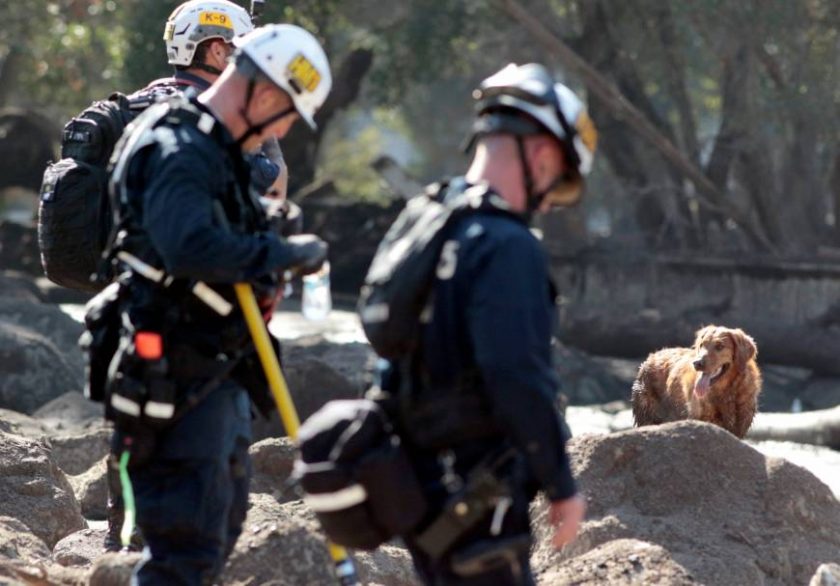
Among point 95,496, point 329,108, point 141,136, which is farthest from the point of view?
point 329,108

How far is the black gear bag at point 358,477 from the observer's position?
4270 millimetres

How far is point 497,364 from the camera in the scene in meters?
4.10

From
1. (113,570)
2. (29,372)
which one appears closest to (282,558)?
(113,570)

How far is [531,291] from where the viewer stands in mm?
4164

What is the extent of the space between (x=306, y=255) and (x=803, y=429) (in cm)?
1078

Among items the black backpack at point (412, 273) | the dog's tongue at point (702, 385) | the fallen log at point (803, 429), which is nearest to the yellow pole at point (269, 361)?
the black backpack at point (412, 273)

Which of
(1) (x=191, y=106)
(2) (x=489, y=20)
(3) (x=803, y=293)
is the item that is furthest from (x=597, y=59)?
(1) (x=191, y=106)

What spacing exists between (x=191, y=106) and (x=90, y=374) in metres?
0.90

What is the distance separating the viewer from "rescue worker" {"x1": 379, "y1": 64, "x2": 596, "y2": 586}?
4133mm

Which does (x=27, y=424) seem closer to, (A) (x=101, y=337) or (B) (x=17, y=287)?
(A) (x=101, y=337)

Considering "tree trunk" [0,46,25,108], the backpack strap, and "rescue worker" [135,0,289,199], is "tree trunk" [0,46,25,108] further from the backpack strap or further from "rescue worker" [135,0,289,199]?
the backpack strap

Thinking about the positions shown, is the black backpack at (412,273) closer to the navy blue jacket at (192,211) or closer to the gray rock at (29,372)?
the navy blue jacket at (192,211)

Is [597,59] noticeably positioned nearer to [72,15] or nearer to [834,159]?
[834,159]

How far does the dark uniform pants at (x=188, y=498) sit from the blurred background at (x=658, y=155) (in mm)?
14431
